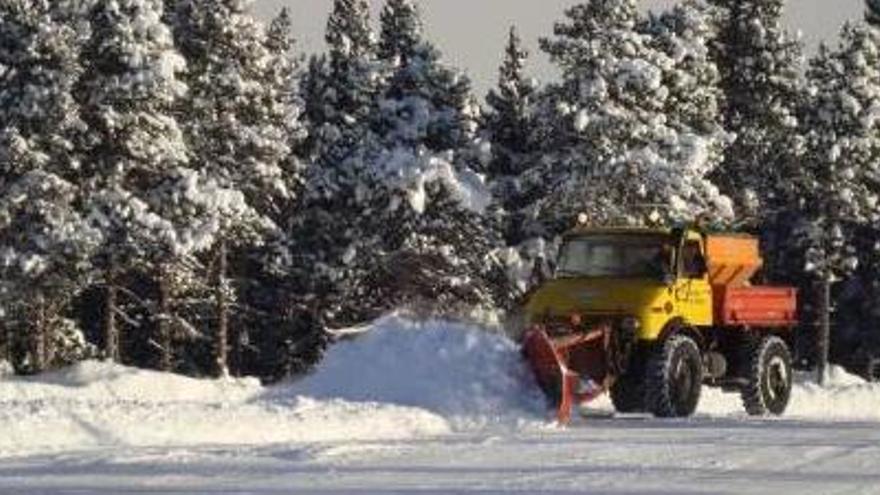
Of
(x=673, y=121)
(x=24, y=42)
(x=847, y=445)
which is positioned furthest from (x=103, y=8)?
(x=847, y=445)

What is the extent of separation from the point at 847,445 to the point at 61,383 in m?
18.7

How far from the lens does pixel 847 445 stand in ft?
49.1

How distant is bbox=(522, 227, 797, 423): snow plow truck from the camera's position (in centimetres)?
1880

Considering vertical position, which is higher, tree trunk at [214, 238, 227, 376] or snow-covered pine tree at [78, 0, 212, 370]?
snow-covered pine tree at [78, 0, 212, 370]

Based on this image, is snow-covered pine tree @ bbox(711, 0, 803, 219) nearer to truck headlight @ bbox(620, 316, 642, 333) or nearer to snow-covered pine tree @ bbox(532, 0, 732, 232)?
snow-covered pine tree @ bbox(532, 0, 732, 232)

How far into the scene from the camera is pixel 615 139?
42781 mm

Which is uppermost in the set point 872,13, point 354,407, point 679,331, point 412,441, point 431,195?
point 872,13

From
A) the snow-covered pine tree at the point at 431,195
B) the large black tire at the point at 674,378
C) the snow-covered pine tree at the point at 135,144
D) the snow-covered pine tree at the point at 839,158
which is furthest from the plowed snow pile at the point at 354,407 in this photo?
the snow-covered pine tree at the point at 839,158

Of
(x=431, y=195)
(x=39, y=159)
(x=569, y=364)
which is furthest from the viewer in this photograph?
(x=431, y=195)

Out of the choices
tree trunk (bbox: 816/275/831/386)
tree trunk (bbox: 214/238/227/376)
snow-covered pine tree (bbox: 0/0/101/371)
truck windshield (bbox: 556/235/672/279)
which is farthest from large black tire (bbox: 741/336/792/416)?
tree trunk (bbox: 816/275/831/386)

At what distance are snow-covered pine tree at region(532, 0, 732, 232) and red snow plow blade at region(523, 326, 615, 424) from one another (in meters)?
22.3

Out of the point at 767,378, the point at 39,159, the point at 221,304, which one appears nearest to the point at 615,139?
the point at 221,304

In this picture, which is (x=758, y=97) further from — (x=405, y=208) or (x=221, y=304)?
(x=221, y=304)

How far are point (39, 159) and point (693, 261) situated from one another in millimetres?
19875
